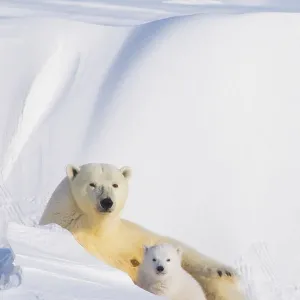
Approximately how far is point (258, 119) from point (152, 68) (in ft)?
3.94

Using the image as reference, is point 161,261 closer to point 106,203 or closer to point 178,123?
point 106,203

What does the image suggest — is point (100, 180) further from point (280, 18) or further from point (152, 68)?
point (280, 18)

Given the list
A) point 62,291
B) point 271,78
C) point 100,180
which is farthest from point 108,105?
point 62,291

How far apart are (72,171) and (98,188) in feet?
0.80

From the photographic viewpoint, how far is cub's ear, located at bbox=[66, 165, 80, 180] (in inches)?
177

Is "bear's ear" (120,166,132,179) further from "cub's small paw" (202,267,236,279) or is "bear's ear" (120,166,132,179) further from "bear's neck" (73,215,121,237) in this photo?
"cub's small paw" (202,267,236,279)

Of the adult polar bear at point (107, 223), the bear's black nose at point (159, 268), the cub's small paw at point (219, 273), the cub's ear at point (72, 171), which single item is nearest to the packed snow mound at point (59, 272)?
the bear's black nose at point (159, 268)

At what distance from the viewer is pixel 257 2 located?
12.6 m

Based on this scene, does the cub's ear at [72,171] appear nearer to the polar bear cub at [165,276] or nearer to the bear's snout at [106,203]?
the bear's snout at [106,203]

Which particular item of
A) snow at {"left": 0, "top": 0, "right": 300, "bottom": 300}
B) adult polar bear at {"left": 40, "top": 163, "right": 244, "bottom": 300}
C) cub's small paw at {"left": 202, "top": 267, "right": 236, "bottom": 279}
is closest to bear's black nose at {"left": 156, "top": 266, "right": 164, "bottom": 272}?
adult polar bear at {"left": 40, "top": 163, "right": 244, "bottom": 300}

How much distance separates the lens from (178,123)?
293 inches

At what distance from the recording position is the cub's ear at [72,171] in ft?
14.8

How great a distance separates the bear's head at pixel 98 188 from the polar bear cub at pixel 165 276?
383 mm

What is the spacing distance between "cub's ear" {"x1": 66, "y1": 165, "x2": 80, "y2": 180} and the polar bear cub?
0.67 meters
